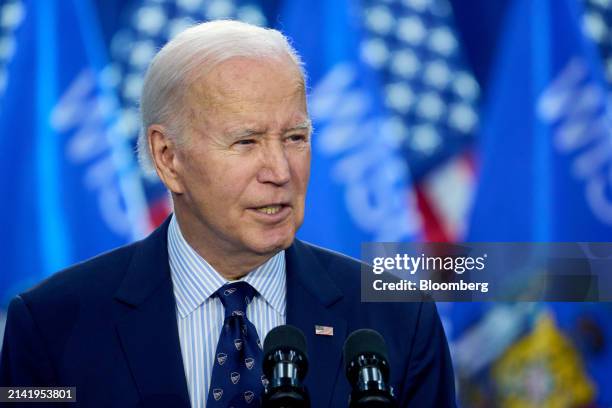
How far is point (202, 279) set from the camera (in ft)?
7.01

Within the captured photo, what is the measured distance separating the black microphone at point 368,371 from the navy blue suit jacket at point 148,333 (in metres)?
0.57

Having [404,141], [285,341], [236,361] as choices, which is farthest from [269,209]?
[404,141]

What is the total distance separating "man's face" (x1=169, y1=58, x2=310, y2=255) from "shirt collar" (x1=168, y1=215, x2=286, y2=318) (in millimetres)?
113

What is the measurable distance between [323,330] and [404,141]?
1302 mm

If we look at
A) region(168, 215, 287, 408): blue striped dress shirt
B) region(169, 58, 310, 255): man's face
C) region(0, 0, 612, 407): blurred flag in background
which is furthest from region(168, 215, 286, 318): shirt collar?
region(0, 0, 612, 407): blurred flag in background

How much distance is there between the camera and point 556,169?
10.9ft

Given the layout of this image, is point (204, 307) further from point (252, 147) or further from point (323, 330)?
point (252, 147)

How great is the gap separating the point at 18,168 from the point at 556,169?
1.87 m

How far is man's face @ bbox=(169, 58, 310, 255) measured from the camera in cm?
199

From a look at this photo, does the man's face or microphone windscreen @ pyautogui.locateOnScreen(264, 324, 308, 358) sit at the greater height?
the man's face

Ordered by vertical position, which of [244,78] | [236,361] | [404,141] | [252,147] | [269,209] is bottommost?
[236,361]

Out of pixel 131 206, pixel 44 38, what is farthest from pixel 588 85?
pixel 44 38

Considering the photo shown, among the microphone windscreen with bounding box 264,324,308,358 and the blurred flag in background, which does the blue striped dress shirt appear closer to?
the microphone windscreen with bounding box 264,324,308,358

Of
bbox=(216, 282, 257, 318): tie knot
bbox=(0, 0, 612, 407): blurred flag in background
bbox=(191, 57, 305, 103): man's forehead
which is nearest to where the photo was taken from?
bbox=(191, 57, 305, 103): man's forehead
